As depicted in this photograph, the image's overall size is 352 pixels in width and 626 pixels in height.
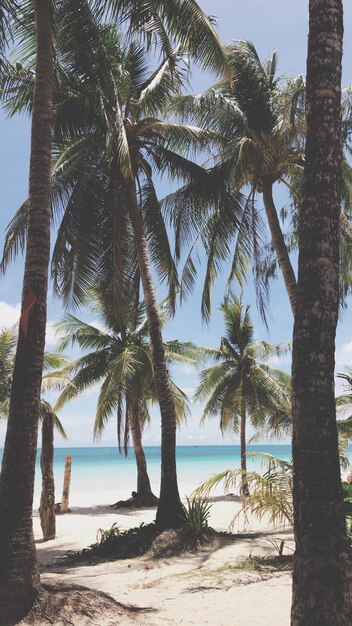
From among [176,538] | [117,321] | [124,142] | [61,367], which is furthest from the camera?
[61,367]

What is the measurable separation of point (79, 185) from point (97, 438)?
37.3 feet

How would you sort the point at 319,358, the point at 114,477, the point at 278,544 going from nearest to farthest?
the point at 319,358 < the point at 278,544 < the point at 114,477

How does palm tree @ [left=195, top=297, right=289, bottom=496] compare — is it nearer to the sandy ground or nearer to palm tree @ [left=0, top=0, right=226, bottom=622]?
the sandy ground

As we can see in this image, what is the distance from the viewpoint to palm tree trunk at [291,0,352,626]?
3.79 meters

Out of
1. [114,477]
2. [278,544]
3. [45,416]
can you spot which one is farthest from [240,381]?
[114,477]

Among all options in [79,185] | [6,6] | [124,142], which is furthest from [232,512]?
[6,6]

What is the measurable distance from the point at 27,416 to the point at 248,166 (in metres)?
8.73

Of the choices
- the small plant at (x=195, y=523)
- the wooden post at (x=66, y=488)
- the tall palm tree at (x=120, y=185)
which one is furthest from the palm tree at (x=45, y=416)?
the small plant at (x=195, y=523)

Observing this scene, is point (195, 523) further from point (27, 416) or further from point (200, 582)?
point (27, 416)

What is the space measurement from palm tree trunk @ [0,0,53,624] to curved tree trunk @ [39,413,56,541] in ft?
28.2

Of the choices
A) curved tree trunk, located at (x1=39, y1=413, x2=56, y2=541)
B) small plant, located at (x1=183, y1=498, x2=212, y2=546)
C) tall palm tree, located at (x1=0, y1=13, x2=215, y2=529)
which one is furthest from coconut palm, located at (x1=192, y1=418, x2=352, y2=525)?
curved tree trunk, located at (x1=39, y1=413, x2=56, y2=541)

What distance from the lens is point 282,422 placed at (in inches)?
972

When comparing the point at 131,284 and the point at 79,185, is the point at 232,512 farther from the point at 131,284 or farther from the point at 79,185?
the point at 79,185

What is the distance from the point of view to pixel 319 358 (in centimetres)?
406
